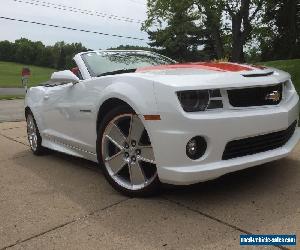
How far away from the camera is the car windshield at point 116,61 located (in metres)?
4.24

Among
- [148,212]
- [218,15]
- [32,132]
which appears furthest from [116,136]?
[218,15]

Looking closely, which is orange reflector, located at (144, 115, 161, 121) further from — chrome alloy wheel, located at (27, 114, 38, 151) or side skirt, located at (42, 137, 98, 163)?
chrome alloy wheel, located at (27, 114, 38, 151)

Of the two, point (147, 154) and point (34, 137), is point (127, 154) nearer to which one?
point (147, 154)

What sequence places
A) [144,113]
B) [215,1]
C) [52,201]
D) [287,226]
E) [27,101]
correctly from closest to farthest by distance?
[287,226] → [144,113] → [52,201] → [27,101] → [215,1]

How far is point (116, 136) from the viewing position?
3.60 metres

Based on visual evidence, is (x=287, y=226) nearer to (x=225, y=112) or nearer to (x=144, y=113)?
(x=225, y=112)

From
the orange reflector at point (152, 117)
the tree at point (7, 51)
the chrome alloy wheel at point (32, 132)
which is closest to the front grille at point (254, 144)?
the orange reflector at point (152, 117)

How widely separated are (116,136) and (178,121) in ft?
2.69

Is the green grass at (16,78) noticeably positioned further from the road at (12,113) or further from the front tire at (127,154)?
the front tire at (127,154)

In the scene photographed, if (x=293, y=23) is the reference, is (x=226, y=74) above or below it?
below

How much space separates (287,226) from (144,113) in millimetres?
1288

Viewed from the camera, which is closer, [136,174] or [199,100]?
[199,100]

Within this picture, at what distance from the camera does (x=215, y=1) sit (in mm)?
29422

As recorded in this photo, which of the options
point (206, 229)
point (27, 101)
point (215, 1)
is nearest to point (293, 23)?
point (215, 1)
